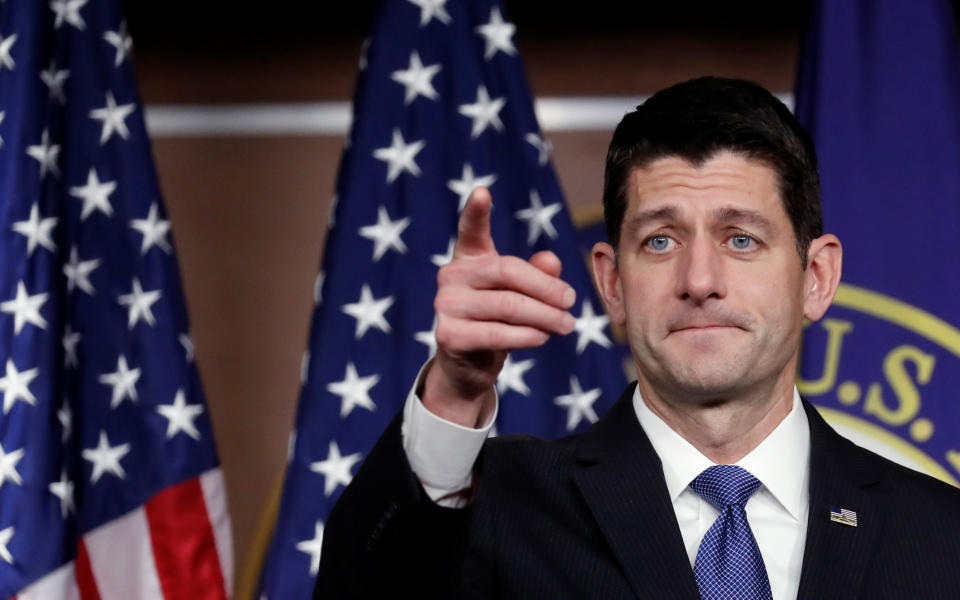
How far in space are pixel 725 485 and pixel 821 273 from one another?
406mm

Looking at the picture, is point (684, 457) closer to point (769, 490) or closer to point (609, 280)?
point (769, 490)

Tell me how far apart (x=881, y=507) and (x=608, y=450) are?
1.27 ft

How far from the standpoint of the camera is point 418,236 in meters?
2.53

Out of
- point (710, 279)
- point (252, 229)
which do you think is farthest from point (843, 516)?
point (252, 229)

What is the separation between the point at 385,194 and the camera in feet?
8.37

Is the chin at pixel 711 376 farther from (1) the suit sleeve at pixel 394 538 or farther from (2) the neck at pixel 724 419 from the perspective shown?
(1) the suit sleeve at pixel 394 538

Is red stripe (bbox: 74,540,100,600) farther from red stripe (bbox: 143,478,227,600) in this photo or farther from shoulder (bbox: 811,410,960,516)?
shoulder (bbox: 811,410,960,516)

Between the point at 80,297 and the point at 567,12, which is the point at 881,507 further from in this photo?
the point at 567,12

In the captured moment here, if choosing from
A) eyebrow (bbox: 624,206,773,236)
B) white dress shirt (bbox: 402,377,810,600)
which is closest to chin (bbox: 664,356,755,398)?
white dress shirt (bbox: 402,377,810,600)

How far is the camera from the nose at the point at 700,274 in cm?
148

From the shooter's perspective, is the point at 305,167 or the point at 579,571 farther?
the point at 305,167

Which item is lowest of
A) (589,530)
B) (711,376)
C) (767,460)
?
(589,530)

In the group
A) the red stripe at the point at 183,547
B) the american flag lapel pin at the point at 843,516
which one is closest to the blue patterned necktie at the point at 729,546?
the american flag lapel pin at the point at 843,516

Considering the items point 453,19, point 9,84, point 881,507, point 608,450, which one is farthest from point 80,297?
point 881,507
